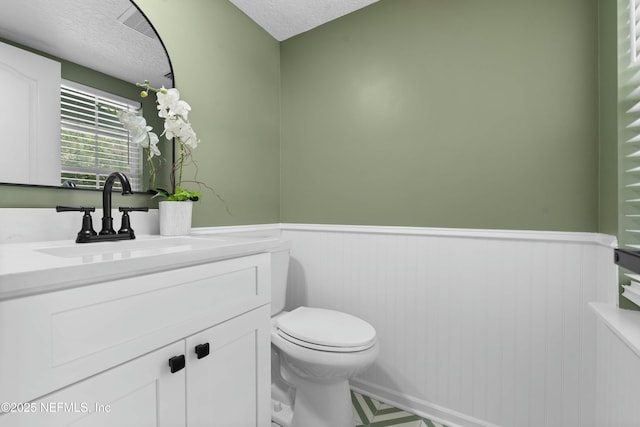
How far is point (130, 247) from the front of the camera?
104cm

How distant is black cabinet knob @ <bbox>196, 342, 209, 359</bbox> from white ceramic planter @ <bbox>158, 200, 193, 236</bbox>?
614 millimetres

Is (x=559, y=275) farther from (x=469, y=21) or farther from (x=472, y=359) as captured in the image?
(x=469, y=21)

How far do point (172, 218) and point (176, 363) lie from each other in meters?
0.69

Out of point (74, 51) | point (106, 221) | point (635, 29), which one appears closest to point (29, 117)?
point (74, 51)

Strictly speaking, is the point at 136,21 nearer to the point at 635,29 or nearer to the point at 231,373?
the point at 231,373

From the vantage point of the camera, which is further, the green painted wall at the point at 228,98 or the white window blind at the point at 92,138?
the green painted wall at the point at 228,98

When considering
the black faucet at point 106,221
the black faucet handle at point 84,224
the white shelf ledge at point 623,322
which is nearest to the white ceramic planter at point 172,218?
the black faucet at point 106,221

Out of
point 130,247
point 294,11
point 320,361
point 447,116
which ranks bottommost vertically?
point 320,361

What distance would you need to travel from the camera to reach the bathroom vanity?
1.71 ft

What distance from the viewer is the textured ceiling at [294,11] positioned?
169 cm

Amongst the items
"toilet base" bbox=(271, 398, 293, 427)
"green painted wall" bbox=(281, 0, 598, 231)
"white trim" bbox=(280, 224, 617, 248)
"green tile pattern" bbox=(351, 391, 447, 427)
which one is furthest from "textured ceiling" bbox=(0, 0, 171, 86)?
"green tile pattern" bbox=(351, 391, 447, 427)

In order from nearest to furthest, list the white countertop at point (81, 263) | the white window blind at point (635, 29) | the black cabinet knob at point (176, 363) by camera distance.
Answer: the white countertop at point (81, 263) → the black cabinet knob at point (176, 363) → the white window blind at point (635, 29)

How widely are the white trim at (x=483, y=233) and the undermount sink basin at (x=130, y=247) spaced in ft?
2.85

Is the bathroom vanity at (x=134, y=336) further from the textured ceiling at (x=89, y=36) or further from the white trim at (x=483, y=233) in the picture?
the white trim at (x=483, y=233)
